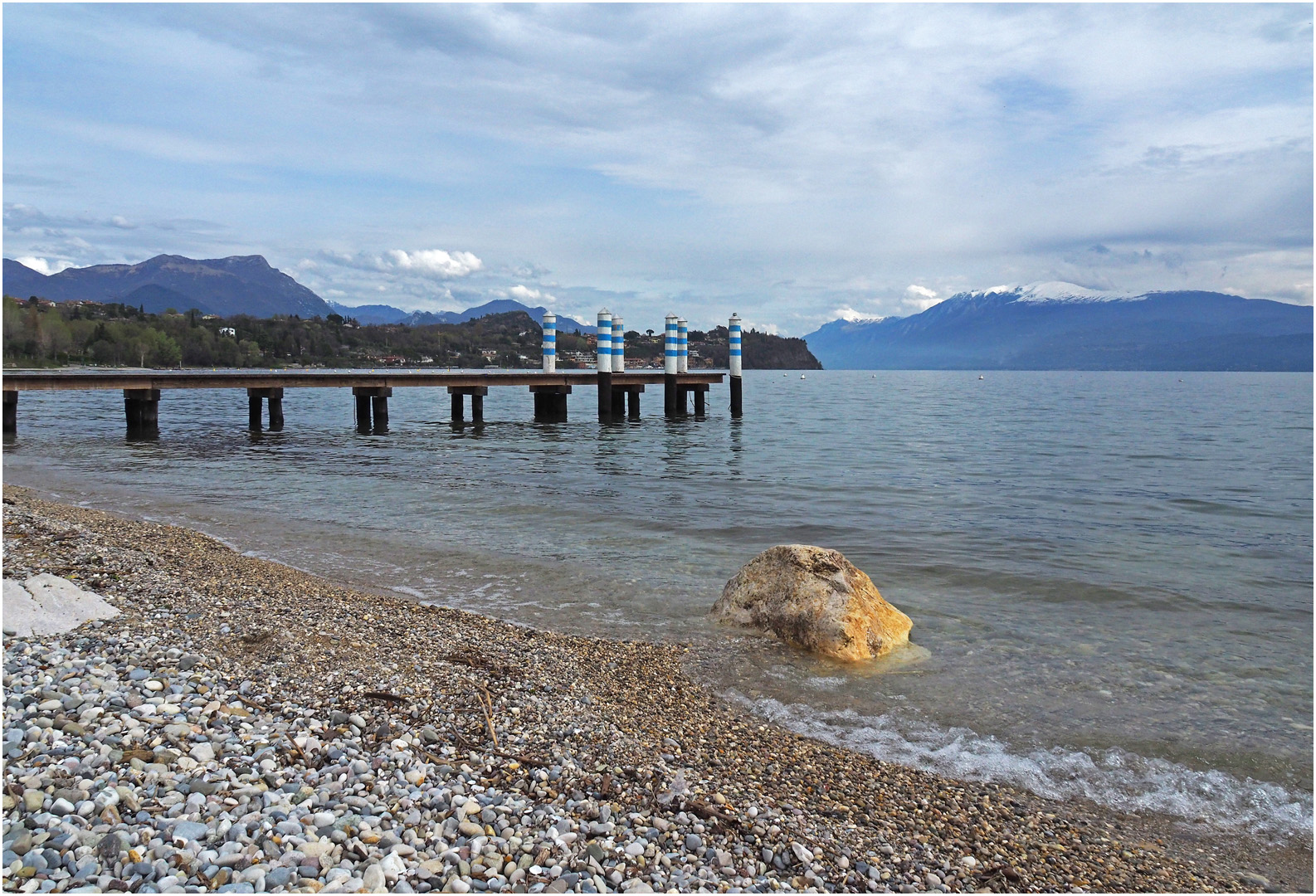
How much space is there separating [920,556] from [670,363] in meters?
26.3

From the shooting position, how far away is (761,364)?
195 metres

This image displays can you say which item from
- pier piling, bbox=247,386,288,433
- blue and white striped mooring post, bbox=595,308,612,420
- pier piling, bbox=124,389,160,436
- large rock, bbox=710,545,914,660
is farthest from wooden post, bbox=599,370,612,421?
large rock, bbox=710,545,914,660

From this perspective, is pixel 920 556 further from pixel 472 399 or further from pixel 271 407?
pixel 271 407

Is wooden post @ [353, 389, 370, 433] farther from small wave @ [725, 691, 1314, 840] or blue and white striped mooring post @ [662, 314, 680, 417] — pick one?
small wave @ [725, 691, 1314, 840]

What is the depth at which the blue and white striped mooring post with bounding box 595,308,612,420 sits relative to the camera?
3315 centimetres

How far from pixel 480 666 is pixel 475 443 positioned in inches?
887

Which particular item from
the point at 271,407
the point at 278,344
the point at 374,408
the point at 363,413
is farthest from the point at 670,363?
the point at 278,344

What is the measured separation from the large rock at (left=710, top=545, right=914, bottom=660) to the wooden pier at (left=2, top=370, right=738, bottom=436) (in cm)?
2360

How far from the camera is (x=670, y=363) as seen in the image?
37.3 m

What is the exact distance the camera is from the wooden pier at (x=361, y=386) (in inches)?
1065

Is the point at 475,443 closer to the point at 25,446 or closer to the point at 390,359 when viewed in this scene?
the point at 25,446

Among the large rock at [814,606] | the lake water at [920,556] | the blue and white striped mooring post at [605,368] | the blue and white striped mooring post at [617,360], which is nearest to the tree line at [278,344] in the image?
the blue and white striped mooring post at [617,360]

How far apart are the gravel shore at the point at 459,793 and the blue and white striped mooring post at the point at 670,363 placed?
99.9ft

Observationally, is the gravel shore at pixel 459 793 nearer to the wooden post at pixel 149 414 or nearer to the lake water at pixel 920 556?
the lake water at pixel 920 556
